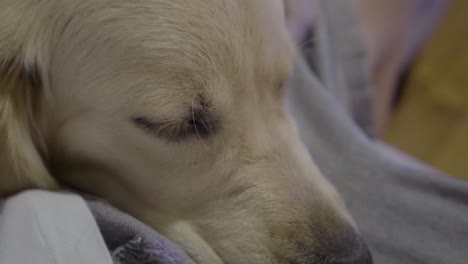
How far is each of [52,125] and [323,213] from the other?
447 mm

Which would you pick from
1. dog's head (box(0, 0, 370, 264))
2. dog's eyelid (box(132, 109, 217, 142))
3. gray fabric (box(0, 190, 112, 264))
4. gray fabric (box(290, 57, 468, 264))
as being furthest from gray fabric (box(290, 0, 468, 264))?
gray fabric (box(0, 190, 112, 264))

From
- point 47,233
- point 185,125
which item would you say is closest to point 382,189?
point 185,125

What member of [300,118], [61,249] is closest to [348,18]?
[300,118]

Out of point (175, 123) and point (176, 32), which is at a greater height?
point (176, 32)

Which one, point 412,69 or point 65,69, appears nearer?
point 65,69

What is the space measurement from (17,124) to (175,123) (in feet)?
0.77

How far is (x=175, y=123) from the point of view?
856 mm

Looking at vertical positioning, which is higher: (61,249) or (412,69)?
(61,249)

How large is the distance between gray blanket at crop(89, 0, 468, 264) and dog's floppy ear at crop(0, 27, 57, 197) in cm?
11

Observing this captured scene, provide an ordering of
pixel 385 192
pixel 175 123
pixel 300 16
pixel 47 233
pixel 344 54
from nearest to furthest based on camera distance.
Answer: pixel 47 233
pixel 175 123
pixel 385 192
pixel 300 16
pixel 344 54

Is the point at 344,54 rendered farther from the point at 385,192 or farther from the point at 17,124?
the point at 17,124

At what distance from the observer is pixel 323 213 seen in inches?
36.8

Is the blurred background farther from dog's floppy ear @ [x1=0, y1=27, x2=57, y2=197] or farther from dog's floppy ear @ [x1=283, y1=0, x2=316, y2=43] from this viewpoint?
dog's floppy ear @ [x1=0, y1=27, x2=57, y2=197]

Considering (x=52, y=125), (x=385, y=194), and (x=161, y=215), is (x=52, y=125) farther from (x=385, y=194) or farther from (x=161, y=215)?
(x=385, y=194)
